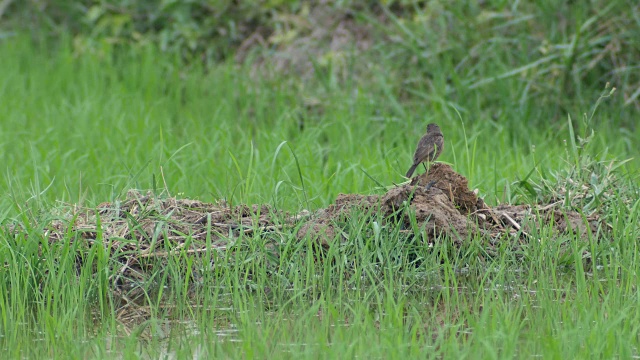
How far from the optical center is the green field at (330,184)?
13.2ft

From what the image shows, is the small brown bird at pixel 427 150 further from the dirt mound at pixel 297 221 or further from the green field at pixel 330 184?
the green field at pixel 330 184

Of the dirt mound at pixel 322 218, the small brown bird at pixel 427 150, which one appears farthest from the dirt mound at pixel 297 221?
the small brown bird at pixel 427 150

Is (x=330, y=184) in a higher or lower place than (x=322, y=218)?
higher

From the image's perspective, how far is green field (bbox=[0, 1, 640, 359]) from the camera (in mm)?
4012

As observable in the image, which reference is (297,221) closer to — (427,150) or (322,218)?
(322,218)

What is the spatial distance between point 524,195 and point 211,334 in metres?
2.42

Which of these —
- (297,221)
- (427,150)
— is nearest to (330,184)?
(427,150)

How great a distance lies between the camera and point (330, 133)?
7926 millimetres

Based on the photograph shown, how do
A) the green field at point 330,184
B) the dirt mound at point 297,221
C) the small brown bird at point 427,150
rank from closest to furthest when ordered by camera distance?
the green field at point 330,184 → the dirt mound at point 297,221 → the small brown bird at point 427,150

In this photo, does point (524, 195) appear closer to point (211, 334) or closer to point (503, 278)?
point (503, 278)

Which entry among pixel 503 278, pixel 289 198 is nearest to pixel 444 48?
pixel 289 198

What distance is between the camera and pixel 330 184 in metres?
6.25

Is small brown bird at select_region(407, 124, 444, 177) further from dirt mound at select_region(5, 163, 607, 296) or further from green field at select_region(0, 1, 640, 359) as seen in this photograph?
green field at select_region(0, 1, 640, 359)

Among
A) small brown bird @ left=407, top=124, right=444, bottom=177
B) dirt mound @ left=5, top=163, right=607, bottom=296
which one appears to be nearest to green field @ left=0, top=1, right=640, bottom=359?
dirt mound @ left=5, top=163, right=607, bottom=296
